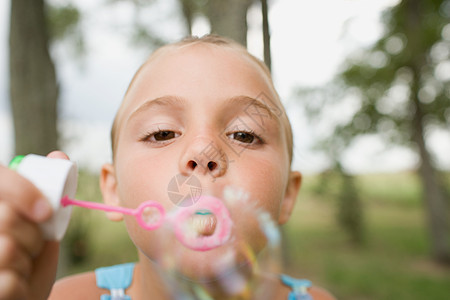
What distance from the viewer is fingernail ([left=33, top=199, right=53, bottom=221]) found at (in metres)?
0.65

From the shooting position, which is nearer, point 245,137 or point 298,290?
point 245,137

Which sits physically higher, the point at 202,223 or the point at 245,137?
the point at 245,137

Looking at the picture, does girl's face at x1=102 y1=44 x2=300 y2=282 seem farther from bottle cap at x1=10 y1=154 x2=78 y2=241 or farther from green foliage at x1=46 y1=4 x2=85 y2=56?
green foliage at x1=46 y1=4 x2=85 y2=56

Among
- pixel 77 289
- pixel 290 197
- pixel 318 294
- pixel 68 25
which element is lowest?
pixel 318 294

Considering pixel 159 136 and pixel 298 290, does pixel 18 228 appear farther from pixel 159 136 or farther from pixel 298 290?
pixel 298 290

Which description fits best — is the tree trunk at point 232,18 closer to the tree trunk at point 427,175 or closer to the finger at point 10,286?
the finger at point 10,286

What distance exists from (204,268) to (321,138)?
6168mm

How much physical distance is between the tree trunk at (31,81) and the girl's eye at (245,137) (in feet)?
7.94

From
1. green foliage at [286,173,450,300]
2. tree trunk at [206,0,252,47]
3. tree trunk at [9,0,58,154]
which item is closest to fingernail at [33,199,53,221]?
tree trunk at [206,0,252,47]

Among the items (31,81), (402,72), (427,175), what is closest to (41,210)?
(31,81)

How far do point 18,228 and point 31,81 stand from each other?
269 cm

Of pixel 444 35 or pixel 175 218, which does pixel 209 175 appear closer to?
pixel 175 218

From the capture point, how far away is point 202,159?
2.84ft

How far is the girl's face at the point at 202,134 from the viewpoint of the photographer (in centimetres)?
91
